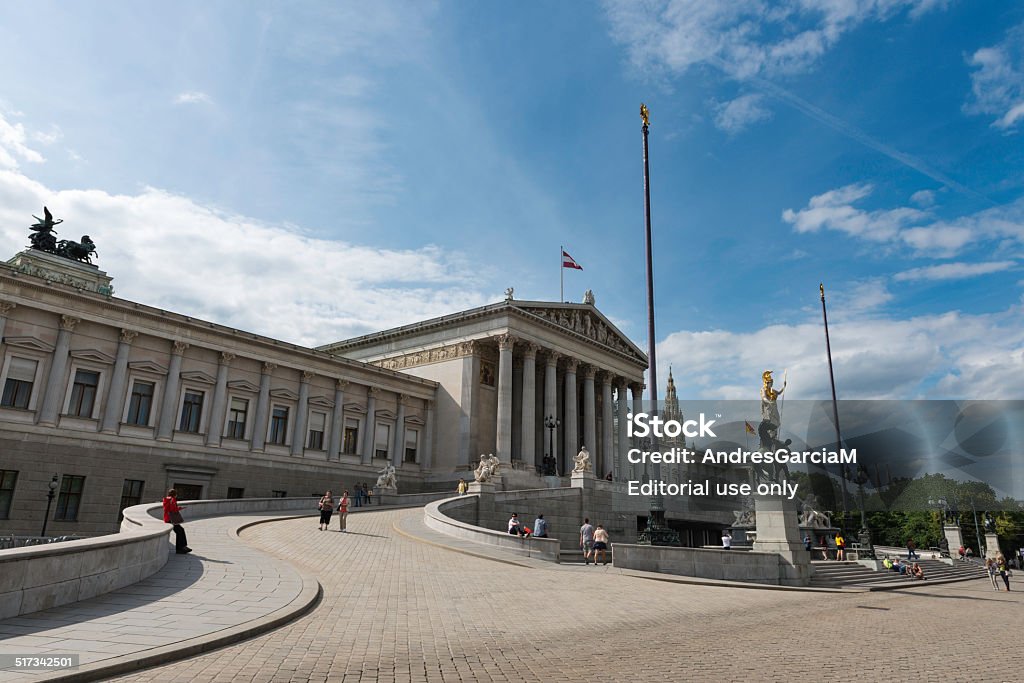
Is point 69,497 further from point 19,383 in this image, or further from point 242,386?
point 242,386

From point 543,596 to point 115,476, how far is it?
3073 cm

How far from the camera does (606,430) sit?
226ft

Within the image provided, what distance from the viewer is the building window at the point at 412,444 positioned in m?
55.1

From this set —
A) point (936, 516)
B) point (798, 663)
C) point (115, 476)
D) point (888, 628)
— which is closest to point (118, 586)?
point (798, 663)

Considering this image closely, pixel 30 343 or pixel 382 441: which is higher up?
pixel 30 343

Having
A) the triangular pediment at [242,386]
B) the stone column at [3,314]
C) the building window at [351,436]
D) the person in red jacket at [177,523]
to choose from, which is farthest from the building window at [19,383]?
the person in red jacket at [177,523]

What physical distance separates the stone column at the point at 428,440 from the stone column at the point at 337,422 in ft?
27.7

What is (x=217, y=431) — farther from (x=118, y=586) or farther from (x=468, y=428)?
(x=118, y=586)

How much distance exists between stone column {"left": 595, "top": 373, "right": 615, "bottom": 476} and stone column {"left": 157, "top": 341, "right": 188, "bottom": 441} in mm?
38629

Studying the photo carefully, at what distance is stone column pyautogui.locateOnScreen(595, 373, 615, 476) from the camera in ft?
219

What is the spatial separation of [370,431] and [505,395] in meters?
10.8

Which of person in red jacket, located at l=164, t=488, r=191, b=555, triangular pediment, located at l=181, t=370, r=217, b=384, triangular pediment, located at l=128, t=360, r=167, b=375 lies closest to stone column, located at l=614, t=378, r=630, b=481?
triangular pediment, located at l=181, t=370, r=217, b=384

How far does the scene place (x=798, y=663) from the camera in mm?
9109

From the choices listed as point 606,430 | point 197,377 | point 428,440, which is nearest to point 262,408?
point 197,377
